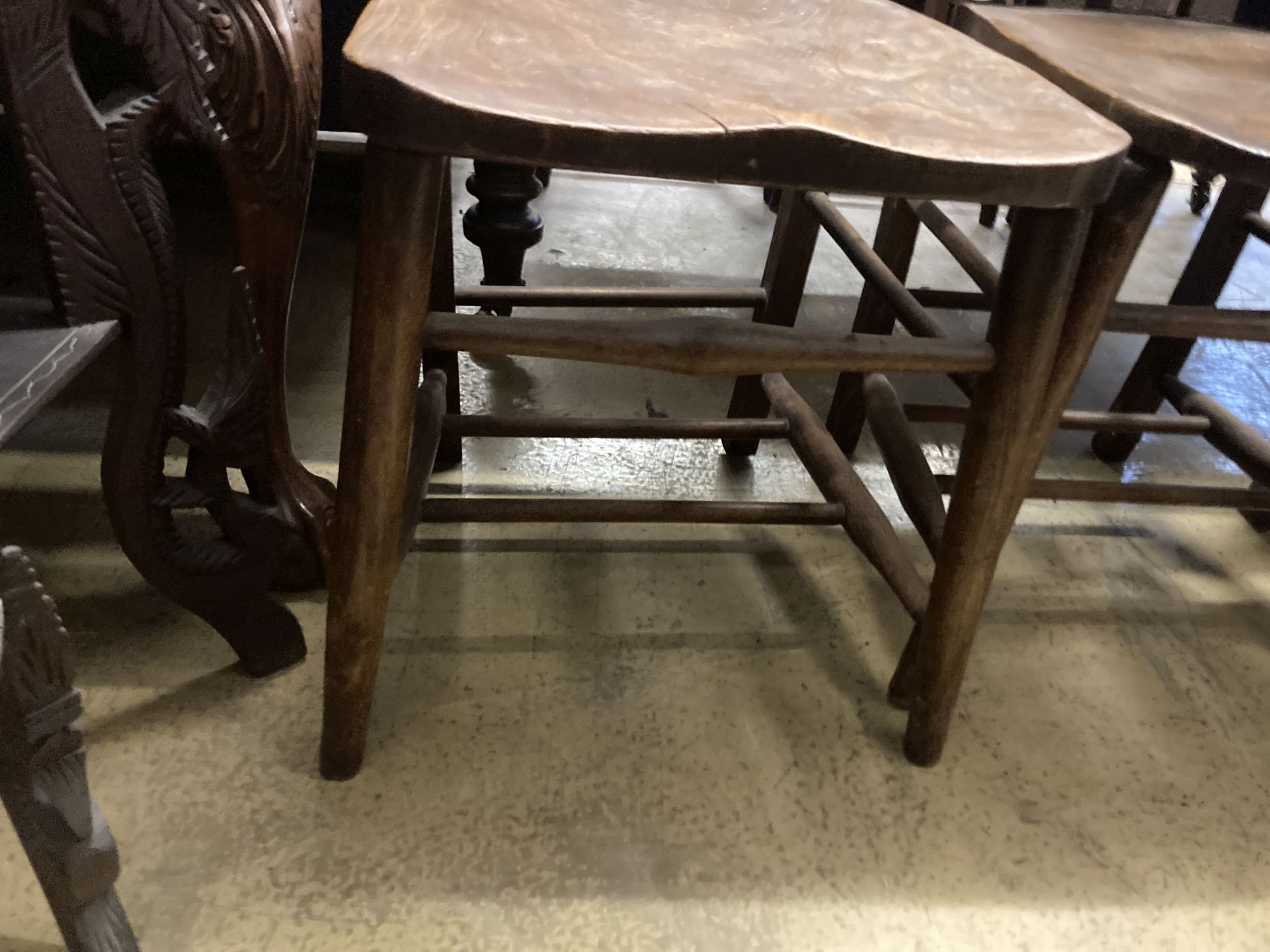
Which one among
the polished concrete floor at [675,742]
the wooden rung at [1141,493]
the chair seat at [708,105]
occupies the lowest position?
Result: the polished concrete floor at [675,742]

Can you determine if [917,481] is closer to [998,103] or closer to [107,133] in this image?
[998,103]

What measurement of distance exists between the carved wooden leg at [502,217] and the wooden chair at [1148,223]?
467 millimetres

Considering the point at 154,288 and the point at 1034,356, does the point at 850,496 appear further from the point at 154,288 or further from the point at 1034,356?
the point at 154,288

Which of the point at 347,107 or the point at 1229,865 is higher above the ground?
the point at 347,107

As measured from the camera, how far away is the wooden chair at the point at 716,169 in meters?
0.50

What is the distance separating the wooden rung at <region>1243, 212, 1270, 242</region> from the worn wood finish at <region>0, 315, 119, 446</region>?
1.21 m

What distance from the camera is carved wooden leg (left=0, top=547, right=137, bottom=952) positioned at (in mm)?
468

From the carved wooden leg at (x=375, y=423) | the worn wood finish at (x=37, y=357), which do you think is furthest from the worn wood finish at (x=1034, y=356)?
the worn wood finish at (x=37, y=357)

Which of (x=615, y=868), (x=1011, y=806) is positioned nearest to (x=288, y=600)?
(x=615, y=868)

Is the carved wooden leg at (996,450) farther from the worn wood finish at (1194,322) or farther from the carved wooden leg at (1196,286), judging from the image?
the carved wooden leg at (1196,286)

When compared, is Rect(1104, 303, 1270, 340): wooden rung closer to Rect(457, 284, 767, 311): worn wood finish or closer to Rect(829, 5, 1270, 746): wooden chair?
Rect(829, 5, 1270, 746): wooden chair

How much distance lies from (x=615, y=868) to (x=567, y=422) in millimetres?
422

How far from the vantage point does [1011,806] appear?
0.79 meters

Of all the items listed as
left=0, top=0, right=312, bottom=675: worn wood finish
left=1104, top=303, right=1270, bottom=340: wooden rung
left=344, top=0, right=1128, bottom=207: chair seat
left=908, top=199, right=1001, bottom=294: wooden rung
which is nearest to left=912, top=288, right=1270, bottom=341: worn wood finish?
left=1104, top=303, right=1270, bottom=340: wooden rung
